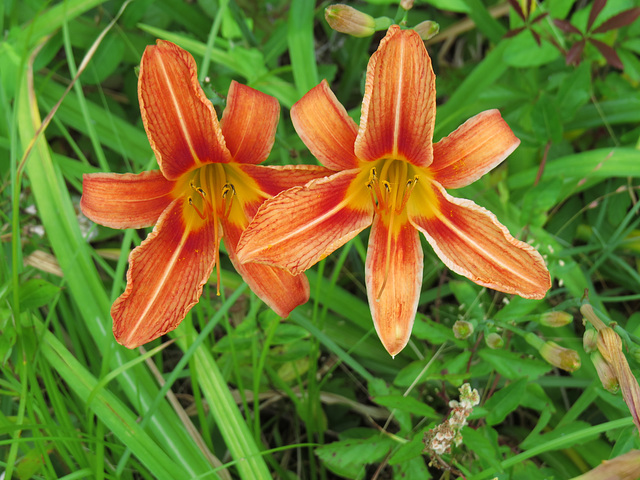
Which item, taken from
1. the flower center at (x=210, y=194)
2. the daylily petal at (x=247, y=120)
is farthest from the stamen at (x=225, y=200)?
the daylily petal at (x=247, y=120)

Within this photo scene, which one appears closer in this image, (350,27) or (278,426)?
(350,27)

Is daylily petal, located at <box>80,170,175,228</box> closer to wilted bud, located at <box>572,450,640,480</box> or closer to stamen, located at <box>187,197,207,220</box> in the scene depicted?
stamen, located at <box>187,197,207,220</box>

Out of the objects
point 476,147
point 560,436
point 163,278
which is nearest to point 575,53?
point 476,147

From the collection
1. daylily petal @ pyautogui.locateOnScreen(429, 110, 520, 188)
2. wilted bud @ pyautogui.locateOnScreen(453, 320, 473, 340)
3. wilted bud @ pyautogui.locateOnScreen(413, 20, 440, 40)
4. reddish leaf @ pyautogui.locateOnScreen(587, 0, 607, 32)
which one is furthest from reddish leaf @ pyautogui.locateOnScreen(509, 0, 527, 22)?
wilted bud @ pyautogui.locateOnScreen(453, 320, 473, 340)

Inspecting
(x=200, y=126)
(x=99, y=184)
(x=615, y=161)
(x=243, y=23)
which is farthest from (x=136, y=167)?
(x=615, y=161)

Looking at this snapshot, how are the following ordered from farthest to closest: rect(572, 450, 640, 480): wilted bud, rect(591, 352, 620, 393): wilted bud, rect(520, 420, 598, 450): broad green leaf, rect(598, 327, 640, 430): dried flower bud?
rect(520, 420, 598, 450): broad green leaf, rect(591, 352, 620, 393): wilted bud, rect(598, 327, 640, 430): dried flower bud, rect(572, 450, 640, 480): wilted bud

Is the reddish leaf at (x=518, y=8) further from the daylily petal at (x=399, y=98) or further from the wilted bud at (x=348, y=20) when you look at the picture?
the daylily petal at (x=399, y=98)

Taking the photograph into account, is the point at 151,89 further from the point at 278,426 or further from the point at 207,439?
the point at 278,426
